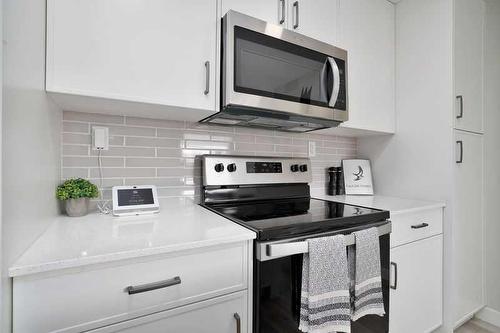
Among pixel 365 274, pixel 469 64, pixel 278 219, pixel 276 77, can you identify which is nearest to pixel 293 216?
pixel 278 219

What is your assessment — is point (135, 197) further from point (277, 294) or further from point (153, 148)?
point (277, 294)

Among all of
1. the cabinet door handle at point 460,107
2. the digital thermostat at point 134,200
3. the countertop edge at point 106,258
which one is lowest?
the countertop edge at point 106,258

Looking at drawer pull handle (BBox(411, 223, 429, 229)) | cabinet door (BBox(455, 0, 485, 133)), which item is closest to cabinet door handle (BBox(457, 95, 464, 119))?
cabinet door (BBox(455, 0, 485, 133))

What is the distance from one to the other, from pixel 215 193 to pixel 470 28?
202cm

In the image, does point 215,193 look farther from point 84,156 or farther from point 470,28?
point 470,28

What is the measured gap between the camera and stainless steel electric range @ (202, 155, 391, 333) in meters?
0.90

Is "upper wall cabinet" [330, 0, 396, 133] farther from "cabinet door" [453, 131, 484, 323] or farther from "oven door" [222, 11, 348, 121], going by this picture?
"cabinet door" [453, 131, 484, 323]

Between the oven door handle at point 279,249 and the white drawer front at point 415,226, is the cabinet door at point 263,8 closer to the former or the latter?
the oven door handle at point 279,249

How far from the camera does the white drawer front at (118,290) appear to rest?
0.62 metres

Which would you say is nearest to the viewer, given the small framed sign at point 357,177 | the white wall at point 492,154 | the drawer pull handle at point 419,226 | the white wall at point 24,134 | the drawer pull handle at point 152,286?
the white wall at point 24,134

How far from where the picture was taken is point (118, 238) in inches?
31.4

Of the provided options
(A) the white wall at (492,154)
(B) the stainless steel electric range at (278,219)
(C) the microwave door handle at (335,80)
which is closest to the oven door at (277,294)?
(B) the stainless steel electric range at (278,219)

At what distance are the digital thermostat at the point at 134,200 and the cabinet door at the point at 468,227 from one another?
5.86 feet

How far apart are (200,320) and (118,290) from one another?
28cm
